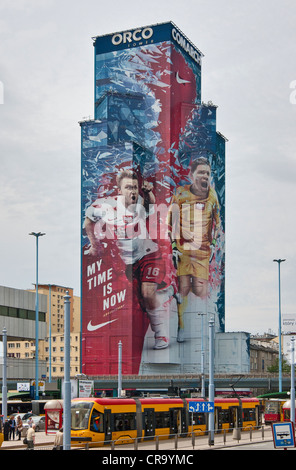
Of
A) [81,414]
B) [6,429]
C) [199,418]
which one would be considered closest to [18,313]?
[6,429]

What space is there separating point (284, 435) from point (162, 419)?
19.2 meters

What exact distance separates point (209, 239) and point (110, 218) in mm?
22118

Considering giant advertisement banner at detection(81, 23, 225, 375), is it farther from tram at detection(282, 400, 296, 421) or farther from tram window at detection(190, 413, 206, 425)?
tram window at detection(190, 413, 206, 425)

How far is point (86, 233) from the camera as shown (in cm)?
14925

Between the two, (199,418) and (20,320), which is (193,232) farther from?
(199,418)

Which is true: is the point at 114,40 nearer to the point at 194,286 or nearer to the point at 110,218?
the point at 110,218

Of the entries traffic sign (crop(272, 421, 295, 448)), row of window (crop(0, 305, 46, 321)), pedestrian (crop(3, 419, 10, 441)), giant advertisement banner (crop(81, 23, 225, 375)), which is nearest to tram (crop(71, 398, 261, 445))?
traffic sign (crop(272, 421, 295, 448))

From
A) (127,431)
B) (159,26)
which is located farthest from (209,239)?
(127,431)

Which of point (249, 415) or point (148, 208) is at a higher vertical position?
point (148, 208)

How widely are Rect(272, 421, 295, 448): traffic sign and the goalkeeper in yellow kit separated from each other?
11884cm

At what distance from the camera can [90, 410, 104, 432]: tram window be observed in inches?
1772

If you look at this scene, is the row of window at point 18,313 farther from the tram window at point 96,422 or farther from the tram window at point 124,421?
the tram window at point 96,422

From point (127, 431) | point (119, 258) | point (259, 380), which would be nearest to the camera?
point (127, 431)

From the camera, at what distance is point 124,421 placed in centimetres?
4750
